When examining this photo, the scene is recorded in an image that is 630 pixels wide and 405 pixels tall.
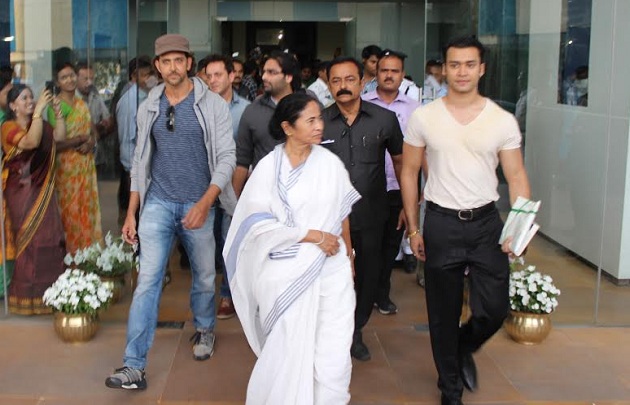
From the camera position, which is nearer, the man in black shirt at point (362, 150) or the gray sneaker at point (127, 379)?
the gray sneaker at point (127, 379)

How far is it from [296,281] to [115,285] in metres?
2.41

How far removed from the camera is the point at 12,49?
5.51 metres

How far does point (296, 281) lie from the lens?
3693 millimetres

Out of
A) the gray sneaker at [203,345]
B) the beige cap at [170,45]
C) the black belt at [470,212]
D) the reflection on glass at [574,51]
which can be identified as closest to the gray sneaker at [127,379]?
the gray sneaker at [203,345]

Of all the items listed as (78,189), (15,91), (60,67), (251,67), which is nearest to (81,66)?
(60,67)

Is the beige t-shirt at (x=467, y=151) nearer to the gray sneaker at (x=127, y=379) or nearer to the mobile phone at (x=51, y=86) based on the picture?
the gray sneaker at (x=127, y=379)

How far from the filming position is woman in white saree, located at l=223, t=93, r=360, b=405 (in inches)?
144

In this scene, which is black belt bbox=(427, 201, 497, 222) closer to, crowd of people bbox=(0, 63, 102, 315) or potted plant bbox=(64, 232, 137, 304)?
potted plant bbox=(64, 232, 137, 304)

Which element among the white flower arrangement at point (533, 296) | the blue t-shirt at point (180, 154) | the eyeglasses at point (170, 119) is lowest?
the white flower arrangement at point (533, 296)

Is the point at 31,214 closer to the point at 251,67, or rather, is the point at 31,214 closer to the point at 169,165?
the point at 169,165

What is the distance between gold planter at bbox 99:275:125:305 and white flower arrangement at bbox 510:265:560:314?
249 cm

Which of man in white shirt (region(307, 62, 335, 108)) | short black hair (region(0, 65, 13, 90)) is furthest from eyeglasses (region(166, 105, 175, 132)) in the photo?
man in white shirt (region(307, 62, 335, 108))

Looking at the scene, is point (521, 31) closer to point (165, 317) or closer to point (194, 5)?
point (165, 317)

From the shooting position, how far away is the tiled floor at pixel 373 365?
4422mm
